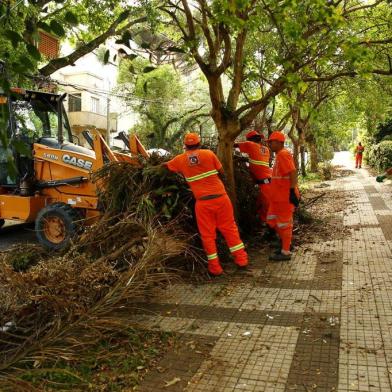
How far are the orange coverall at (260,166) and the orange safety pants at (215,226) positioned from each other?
2070mm

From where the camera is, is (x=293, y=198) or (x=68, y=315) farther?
(x=293, y=198)

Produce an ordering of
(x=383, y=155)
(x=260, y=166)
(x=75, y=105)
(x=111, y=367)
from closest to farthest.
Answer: (x=111, y=367), (x=260, y=166), (x=383, y=155), (x=75, y=105)

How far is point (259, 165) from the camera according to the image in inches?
295

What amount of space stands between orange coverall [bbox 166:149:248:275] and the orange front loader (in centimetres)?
124

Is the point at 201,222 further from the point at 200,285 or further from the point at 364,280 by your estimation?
the point at 364,280

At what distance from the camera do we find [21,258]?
5.62 meters

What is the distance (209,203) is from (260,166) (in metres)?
2.35

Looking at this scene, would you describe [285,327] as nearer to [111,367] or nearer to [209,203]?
[111,367]

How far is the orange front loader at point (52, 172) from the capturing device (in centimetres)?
698

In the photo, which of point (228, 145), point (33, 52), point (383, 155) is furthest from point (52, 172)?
point (383, 155)

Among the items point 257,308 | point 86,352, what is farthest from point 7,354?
point 257,308

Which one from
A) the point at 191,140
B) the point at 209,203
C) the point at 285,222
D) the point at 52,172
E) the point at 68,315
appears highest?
the point at 191,140

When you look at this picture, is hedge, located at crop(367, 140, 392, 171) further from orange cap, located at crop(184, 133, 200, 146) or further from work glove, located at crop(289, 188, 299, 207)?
orange cap, located at crop(184, 133, 200, 146)

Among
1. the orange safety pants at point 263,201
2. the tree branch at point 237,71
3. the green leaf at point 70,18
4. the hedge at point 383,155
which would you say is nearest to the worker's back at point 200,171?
the tree branch at point 237,71
